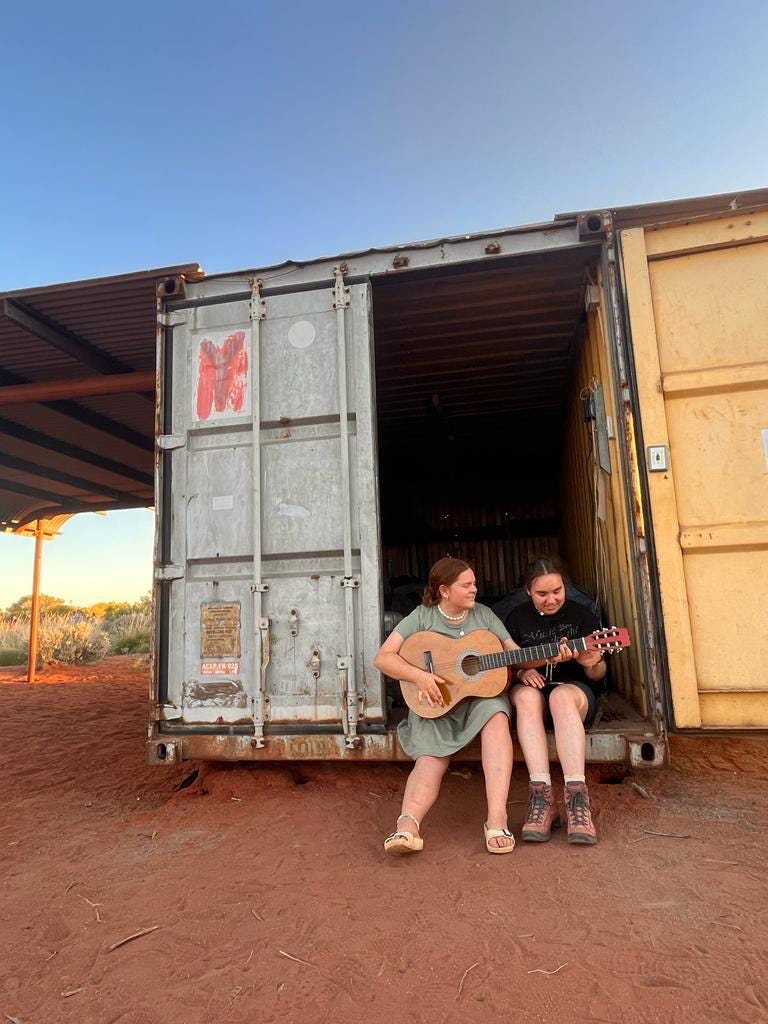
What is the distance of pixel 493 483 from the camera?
9758mm

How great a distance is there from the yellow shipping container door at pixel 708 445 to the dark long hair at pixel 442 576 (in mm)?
1035

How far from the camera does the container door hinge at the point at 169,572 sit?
391cm

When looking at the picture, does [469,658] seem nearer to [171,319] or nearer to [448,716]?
[448,716]

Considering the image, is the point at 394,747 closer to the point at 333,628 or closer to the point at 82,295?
the point at 333,628

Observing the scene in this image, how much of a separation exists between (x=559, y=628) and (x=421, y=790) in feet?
3.95

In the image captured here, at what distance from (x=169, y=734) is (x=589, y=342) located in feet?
12.9

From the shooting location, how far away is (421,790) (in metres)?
3.04

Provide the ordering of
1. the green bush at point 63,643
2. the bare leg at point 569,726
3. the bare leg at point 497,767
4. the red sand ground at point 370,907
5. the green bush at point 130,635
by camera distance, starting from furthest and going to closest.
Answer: the green bush at point 130,635 < the green bush at point 63,643 < the bare leg at point 569,726 < the bare leg at point 497,767 < the red sand ground at point 370,907

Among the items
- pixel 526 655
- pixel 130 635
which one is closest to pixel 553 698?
pixel 526 655

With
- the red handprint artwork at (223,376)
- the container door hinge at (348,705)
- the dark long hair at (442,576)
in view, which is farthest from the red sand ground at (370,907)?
the red handprint artwork at (223,376)

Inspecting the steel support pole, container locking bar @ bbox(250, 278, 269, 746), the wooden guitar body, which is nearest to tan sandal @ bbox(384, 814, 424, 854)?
the wooden guitar body

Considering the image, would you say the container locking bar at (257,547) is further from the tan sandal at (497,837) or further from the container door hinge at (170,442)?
the tan sandal at (497,837)

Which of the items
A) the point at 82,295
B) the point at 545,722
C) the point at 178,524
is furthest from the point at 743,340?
the point at 82,295

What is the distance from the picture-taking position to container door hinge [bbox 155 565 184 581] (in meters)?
3.91
